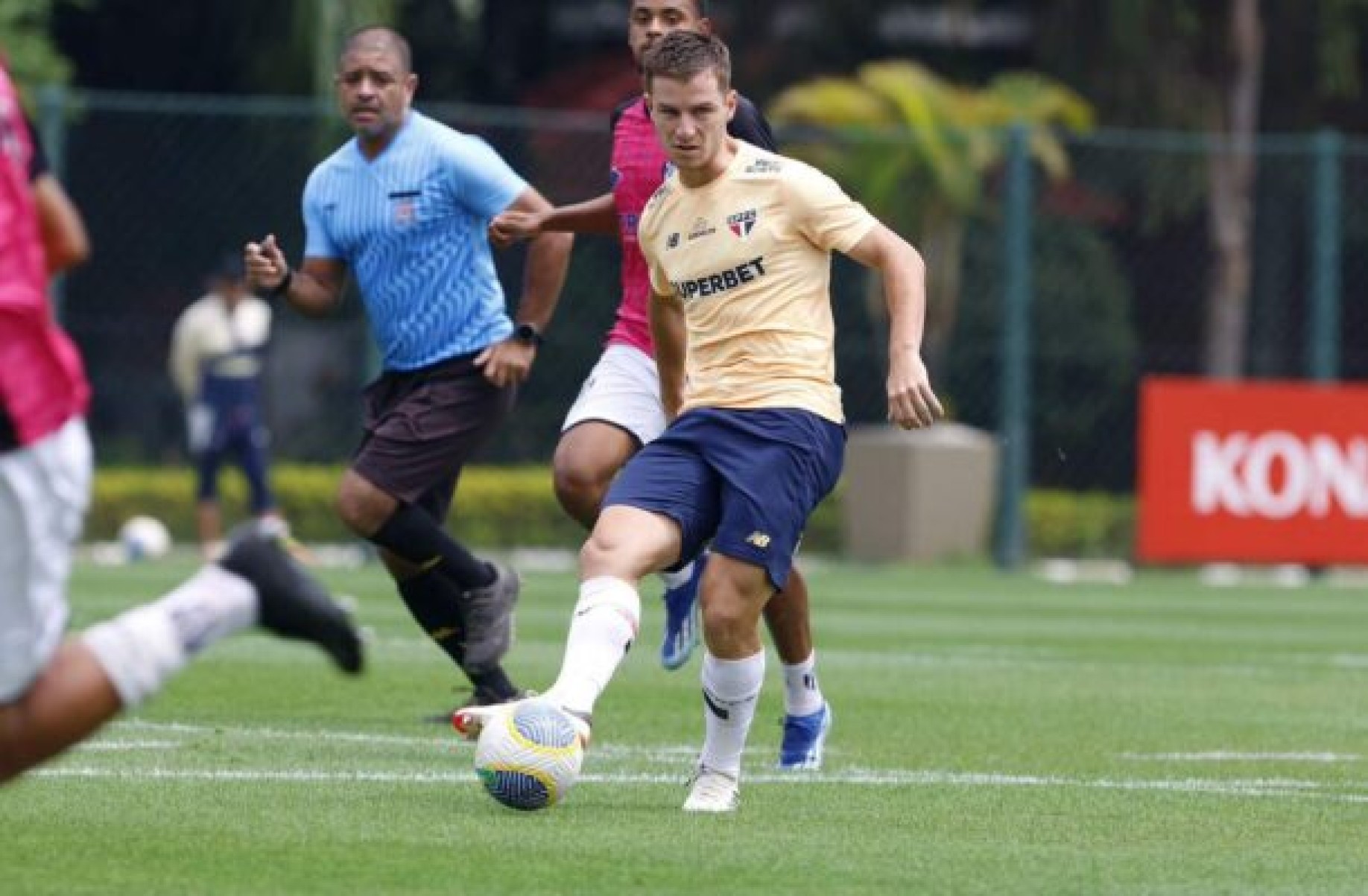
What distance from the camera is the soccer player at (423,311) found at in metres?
10.3

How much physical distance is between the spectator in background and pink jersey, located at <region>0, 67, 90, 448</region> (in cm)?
1659

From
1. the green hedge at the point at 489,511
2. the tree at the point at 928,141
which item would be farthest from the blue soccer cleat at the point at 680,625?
the green hedge at the point at 489,511

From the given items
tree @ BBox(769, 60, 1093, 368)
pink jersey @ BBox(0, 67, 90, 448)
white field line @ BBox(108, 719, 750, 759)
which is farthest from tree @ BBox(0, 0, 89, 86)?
pink jersey @ BBox(0, 67, 90, 448)

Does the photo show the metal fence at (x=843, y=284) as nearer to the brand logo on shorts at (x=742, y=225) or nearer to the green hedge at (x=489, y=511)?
the green hedge at (x=489, y=511)

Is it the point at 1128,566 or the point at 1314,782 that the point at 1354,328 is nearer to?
the point at 1128,566

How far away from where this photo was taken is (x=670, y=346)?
888 cm

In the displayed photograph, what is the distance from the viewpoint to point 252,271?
992 centimetres

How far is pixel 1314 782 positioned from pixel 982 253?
64.9 ft

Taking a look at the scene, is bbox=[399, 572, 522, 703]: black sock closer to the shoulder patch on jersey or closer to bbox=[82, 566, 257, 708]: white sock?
→ the shoulder patch on jersey

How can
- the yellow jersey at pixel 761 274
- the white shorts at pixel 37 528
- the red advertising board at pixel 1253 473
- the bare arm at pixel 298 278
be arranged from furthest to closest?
the red advertising board at pixel 1253 473, the bare arm at pixel 298 278, the yellow jersey at pixel 761 274, the white shorts at pixel 37 528

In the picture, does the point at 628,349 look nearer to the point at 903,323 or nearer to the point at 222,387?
the point at 903,323

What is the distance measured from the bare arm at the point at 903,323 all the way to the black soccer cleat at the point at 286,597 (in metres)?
1.81

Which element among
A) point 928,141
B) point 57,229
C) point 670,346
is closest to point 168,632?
point 57,229

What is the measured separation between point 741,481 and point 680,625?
108 inches
